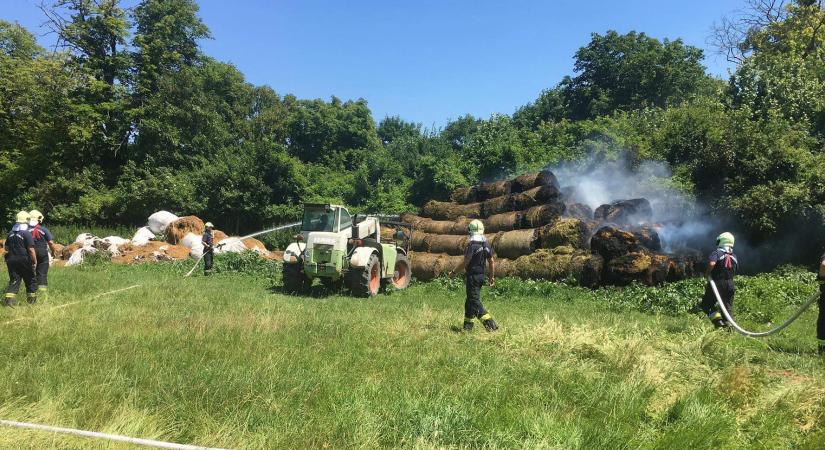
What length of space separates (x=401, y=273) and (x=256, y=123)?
3373 centimetres

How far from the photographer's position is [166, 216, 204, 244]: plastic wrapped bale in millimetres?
26938

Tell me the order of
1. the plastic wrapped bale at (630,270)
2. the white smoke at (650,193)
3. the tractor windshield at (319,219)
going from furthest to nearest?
the white smoke at (650,193)
the tractor windshield at (319,219)
the plastic wrapped bale at (630,270)

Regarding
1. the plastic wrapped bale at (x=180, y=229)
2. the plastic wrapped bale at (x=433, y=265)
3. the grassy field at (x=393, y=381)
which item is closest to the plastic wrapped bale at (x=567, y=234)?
the plastic wrapped bale at (x=433, y=265)

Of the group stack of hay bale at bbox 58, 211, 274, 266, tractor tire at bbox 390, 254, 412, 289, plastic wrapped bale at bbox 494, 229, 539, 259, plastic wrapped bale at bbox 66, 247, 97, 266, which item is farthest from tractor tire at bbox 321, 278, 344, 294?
plastic wrapped bale at bbox 66, 247, 97, 266

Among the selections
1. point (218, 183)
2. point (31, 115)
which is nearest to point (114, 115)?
point (31, 115)

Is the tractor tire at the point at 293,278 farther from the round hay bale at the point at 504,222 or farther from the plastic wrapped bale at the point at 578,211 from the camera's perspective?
Result: the plastic wrapped bale at the point at 578,211

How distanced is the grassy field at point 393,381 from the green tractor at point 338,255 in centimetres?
337

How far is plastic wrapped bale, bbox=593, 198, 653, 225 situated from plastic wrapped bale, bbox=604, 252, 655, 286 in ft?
8.98

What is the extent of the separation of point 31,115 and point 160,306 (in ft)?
122

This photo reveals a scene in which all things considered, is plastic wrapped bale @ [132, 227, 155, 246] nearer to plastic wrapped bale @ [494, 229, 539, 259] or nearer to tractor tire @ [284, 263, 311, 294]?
tractor tire @ [284, 263, 311, 294]

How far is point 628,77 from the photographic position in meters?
39.8

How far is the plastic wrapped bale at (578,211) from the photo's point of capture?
1702 centimetres

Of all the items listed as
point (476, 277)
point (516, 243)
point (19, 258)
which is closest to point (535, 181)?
point (516, 243)

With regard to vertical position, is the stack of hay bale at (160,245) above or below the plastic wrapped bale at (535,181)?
below
